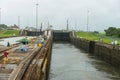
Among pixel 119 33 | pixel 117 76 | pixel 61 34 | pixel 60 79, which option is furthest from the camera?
pixel 61 34

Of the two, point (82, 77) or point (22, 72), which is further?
point (82, 77)

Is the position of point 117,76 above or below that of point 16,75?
below

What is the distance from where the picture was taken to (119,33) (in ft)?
378

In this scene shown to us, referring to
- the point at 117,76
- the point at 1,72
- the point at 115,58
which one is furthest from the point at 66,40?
the point at 1,72

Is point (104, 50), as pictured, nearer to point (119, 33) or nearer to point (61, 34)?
point (119, 33)

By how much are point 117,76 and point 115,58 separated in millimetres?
14534

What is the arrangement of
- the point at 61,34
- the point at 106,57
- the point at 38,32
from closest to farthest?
the point at 106,57
the point at 61,34
the point at 38,32

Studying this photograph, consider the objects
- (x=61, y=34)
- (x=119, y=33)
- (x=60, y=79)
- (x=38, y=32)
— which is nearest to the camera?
(x=60, y=79)

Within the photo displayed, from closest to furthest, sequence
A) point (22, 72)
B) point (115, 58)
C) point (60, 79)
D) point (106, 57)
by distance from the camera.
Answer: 1. point (22, 72)
2. point (60, 79)
3. point (115, 58)
4. point (106, 57)

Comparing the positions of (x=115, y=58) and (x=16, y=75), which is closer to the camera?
(x=16, y=75)

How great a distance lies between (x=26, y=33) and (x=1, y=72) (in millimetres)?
146897

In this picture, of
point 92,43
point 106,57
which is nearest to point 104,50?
point 106,57

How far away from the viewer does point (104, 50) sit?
69812mm

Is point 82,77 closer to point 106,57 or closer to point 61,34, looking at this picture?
point 106,57
